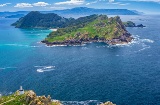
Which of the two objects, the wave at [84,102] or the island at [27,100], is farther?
the wave at [84,102]

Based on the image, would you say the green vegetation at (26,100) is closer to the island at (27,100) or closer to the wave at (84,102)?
the island at (27,100)

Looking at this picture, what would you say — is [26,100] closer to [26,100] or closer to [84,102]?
[26,100]

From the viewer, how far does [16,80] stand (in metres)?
192

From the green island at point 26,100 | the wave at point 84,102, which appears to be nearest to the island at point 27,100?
the green island at point 26,100

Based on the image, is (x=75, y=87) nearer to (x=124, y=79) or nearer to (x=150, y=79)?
(x=124, y=79)

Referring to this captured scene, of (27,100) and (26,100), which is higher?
(27,100)

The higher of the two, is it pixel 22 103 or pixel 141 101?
pixel 22 103

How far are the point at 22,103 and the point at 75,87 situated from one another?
52.6m

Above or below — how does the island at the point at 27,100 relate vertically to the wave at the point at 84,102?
above

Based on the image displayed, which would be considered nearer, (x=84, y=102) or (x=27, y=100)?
(x=27, y=100)

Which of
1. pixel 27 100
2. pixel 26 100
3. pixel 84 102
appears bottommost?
pixel 84 102

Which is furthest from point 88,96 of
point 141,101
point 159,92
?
point 159,92

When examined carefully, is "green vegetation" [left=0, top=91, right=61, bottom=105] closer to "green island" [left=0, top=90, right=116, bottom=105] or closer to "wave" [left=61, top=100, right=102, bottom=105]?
"green island" [left=0, top=90, right=116, bottom=105]

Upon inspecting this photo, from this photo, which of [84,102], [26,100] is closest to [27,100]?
[26,100]
